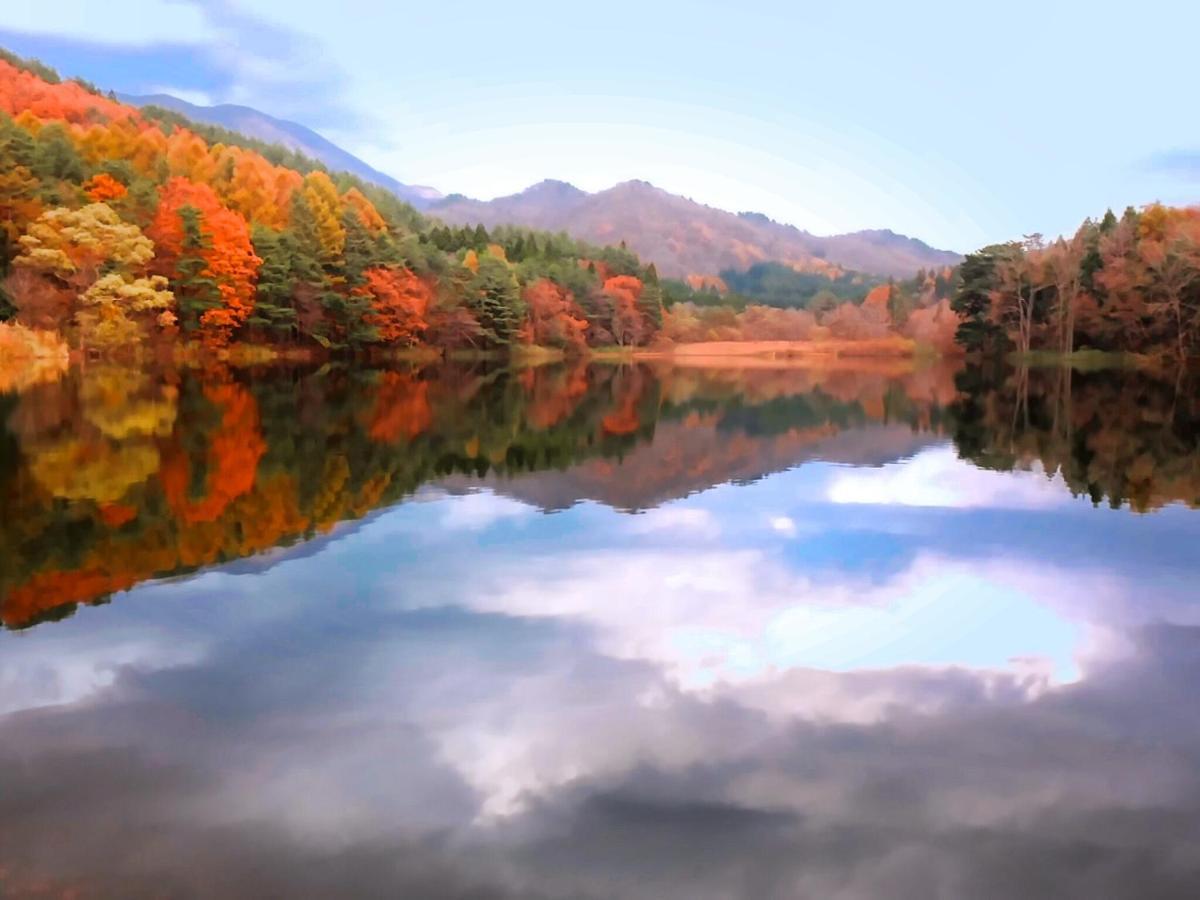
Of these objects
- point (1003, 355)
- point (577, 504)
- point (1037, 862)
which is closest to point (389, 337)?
point (1003, 355)

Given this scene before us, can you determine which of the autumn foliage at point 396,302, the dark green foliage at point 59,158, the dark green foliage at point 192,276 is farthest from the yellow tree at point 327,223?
the dark green foliage at point 59,158

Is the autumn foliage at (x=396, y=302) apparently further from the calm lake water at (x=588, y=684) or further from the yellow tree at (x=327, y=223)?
the calm lake water at (x=588, y=684)

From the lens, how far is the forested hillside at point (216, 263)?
40.0 m

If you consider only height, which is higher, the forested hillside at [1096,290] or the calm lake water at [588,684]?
the forested hillside at [1096,290]

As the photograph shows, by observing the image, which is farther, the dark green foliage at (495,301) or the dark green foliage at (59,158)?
the dark green foliage at (495,301)

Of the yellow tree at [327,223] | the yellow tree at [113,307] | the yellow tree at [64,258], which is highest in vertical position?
the yellow tree at [327,223]

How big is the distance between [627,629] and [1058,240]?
222 ft

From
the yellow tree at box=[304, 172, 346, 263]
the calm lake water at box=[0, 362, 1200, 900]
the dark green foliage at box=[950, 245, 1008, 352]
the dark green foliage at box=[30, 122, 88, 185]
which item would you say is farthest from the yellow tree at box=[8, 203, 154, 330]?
the dark green foliage at box=[950, 245, 1008, 352]

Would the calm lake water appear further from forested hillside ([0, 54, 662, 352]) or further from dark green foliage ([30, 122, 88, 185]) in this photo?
dark green foliage ([30, 122, 88, 185])

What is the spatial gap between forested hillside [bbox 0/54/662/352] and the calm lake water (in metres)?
30.4

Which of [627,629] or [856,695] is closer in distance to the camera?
[856,695]

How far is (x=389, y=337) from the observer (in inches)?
2308

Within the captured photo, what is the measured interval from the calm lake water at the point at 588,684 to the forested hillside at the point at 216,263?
30.4 m

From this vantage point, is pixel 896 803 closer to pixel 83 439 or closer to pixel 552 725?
pixel 552 725
